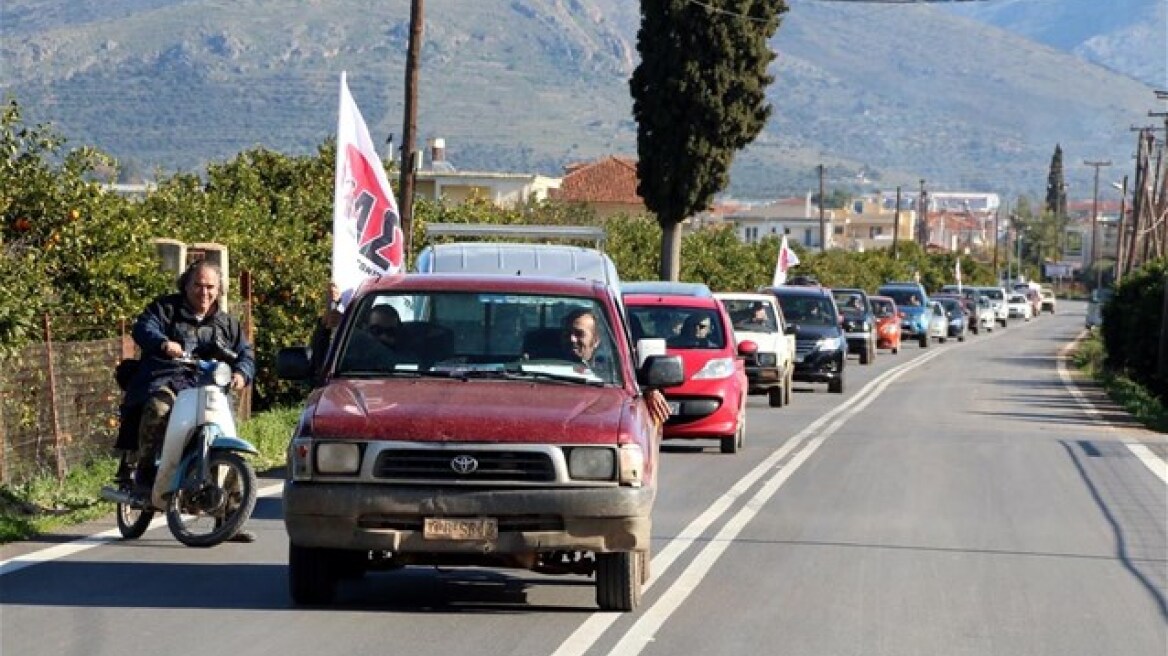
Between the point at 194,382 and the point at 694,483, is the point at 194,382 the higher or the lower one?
the higher one

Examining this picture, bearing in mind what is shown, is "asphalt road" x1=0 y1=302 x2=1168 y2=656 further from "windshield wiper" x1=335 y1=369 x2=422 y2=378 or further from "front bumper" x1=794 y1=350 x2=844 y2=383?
"front bumper" x1=794 y1=350 x2=844 y2=383

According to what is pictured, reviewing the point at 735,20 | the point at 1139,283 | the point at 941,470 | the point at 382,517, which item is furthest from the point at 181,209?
the point at 1139,283

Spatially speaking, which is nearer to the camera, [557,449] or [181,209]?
[557,449]

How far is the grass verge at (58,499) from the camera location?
14148 mm

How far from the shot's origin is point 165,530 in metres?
14.6

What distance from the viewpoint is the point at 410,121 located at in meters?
31.4

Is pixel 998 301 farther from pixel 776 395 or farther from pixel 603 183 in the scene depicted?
pixel 776 395

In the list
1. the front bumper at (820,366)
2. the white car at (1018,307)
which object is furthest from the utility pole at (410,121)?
the white car at (1018,307)

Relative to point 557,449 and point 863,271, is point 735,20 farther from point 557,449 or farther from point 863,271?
point 863,271

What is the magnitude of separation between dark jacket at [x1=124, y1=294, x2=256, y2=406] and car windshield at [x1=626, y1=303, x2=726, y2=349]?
984cm

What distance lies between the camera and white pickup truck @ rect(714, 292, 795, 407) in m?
31.4

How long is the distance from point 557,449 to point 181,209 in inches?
676

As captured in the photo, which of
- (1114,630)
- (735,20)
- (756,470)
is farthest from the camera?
(735,20)

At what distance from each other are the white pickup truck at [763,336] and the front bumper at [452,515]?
2020 centimetres
